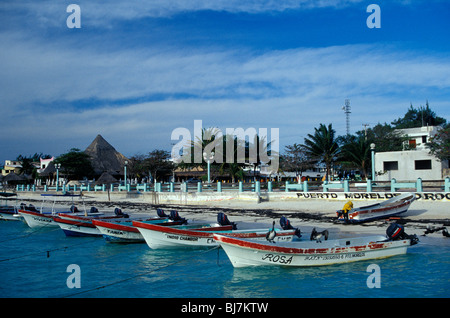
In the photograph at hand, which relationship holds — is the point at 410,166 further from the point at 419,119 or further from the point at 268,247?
the point at 419,119

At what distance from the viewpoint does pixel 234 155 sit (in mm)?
46938

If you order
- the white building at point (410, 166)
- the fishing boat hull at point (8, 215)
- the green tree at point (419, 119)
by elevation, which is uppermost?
the green tree at point (419, 119)

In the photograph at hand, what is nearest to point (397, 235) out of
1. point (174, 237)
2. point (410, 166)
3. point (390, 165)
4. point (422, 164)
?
point (174, 237)

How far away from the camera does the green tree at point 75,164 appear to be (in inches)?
2267

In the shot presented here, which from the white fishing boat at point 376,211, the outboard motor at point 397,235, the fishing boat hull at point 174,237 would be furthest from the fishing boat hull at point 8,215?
the outboard motor at point 397,235

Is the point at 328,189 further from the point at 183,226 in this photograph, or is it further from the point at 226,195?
the point at 183,226

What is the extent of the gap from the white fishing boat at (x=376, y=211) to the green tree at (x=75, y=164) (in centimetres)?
4783

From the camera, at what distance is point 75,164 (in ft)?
189

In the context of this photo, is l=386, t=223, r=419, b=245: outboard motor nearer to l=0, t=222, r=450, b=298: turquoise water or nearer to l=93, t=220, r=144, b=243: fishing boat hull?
l=0, t=222, r=450, b=298: turquoise water

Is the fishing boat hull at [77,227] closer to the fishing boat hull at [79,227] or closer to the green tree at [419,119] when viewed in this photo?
the fishing boat hull at [79,227]

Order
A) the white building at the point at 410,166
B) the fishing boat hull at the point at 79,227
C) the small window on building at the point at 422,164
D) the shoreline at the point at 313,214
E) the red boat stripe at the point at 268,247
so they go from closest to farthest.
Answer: the red boat stripe at the point at 268,247 < the shoreline at the point at 313,214 < the fishing boat hull at the point at 79,227 < the white building at the point at 410,166 < the small window on building at the point at 422,164

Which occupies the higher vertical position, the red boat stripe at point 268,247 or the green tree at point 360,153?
the green tree at point 360,153
